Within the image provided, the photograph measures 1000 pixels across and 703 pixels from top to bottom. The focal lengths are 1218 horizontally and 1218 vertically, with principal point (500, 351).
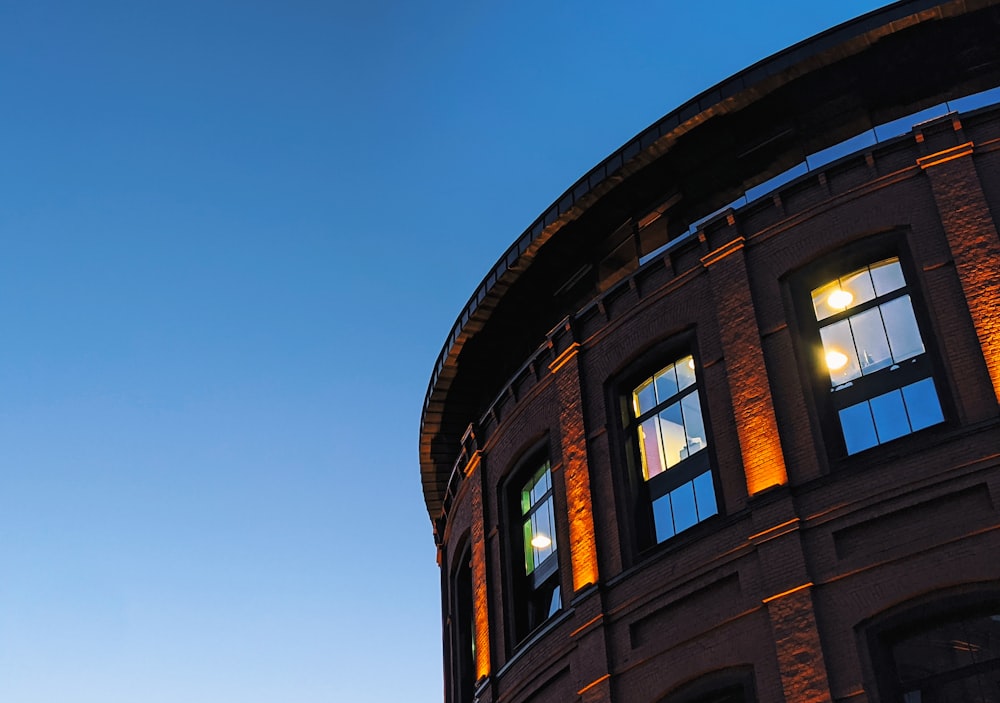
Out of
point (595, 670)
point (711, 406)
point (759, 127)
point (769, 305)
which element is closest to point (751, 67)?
point (759, 127)

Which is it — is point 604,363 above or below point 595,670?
above

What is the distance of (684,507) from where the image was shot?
18656 mm

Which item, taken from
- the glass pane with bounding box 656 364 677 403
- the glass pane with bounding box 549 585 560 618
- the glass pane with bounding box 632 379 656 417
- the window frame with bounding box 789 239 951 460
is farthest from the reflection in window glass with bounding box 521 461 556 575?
the window frame with bounding box 789 239 951 460

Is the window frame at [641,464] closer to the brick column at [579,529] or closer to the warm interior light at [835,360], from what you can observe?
the brick column at [579,529]

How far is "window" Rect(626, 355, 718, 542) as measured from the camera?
60.8 feet

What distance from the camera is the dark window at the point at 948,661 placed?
14.3m

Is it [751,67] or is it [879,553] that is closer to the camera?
[879,553]

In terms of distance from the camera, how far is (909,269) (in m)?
17.6

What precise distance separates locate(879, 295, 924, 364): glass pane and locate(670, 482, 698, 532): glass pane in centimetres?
368

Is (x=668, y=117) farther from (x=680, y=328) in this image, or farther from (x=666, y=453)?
(x=666, y=453)

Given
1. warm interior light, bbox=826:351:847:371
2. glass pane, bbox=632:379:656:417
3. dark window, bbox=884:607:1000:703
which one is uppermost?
glass pane, bbox=632:379:656:417

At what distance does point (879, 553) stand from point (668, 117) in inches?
346

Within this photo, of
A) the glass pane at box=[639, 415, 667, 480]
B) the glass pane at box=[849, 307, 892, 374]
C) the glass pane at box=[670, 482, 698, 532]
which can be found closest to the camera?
the glass pane at box=[849, 307, 892, 374]

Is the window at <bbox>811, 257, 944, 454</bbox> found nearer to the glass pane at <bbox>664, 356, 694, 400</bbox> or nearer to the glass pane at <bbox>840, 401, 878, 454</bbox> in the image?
the glass pane at <bbox>840, 401, 878, 454</bbox>
